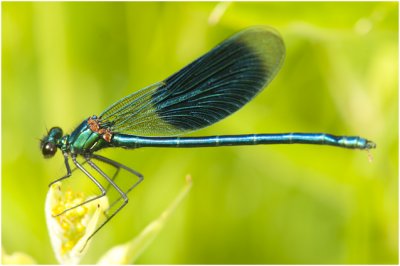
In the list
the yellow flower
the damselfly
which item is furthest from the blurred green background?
the yellow flower

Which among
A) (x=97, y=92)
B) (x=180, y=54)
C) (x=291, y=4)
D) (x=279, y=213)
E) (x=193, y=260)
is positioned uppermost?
(x=291, y=4)

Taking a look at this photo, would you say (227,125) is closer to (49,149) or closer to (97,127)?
(97,127)

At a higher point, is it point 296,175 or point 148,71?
point 148,71

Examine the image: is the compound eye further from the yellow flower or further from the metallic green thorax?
the yellow flower

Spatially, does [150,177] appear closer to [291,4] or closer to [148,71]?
[148,71]

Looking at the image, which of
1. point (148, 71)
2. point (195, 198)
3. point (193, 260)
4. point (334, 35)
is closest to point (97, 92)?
point (148, 71)
